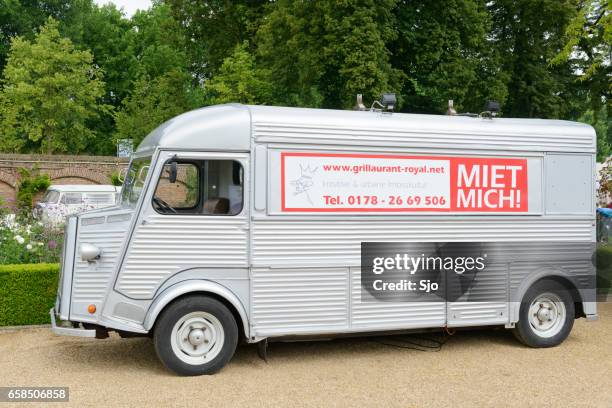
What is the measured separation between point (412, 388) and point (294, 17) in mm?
21288

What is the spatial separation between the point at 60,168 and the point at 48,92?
20.0ft

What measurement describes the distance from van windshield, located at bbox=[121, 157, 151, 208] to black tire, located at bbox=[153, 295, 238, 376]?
4.14 feet

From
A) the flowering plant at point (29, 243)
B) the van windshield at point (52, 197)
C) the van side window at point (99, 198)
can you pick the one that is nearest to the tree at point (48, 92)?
the van windshield at point (52, 197)

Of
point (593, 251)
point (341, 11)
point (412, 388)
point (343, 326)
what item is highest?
point (341, 11)

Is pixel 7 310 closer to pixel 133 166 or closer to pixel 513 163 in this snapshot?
pixel 133 166

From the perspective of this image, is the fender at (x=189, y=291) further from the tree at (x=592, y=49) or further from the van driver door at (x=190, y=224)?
the tree at (x=592, y=49)

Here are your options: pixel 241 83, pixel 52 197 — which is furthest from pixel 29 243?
pixel 241 83

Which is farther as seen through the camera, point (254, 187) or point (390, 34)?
point (390, 34)

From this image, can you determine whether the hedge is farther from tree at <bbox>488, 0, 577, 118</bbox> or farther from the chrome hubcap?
tree at <bbox>488, 0, 577, 118</bbox>

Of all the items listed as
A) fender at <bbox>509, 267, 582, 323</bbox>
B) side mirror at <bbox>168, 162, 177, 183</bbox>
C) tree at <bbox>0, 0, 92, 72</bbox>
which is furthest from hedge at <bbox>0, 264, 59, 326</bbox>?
tree at <bbox>0, 0, 92, 72</bbox>

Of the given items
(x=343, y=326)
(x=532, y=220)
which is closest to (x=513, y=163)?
(x=532, y=220)

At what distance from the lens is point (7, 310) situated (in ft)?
31.3

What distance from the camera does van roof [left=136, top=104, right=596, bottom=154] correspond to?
7.48 m

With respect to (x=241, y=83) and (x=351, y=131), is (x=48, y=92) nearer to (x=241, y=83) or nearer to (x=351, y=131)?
(x=241, y=83)
